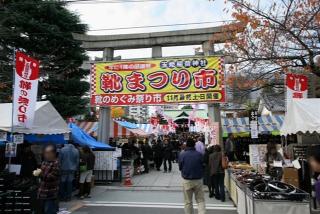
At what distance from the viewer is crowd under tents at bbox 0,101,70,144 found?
1086cm

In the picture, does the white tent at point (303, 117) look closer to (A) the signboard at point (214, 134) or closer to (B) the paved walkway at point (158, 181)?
Answer: (A) the signboard at point (214, 134)

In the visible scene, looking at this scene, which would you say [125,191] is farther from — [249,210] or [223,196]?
[249,210]

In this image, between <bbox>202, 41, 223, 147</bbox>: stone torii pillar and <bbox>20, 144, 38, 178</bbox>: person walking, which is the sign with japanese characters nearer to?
<bbox>202, 41, 223, 147</bbox>: stone torii pillar

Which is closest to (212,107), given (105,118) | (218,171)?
(105,118)

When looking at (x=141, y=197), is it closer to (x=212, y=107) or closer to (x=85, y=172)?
(x=85, y=172)

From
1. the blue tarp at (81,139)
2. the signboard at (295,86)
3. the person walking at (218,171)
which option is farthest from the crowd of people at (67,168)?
the signboard at (295,86)

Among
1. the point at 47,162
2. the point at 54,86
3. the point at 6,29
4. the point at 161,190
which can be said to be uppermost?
the point at 6,29

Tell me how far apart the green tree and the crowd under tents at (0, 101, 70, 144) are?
619 centimetres

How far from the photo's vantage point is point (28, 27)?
19.7m

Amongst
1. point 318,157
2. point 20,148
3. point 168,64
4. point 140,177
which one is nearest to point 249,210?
point 318,157

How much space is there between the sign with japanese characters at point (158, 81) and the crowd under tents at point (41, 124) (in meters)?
4.89

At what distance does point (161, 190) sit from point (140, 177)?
4449mm

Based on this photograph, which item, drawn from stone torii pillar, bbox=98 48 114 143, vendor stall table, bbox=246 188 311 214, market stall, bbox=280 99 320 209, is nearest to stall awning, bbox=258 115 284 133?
stone torii pillar, bbox=98 48 114 143

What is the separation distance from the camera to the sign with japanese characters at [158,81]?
691 inches
